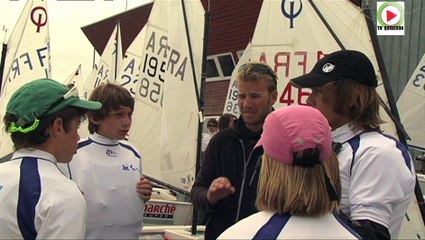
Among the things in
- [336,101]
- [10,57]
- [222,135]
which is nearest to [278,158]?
[336,101]

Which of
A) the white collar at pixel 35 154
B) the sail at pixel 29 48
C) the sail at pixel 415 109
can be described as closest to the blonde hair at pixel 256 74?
the white collar at pixel 35 154

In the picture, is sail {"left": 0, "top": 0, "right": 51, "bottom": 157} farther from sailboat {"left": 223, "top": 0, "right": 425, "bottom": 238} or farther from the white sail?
sailboat {"left": 223, "top": 0, "right": 425, "bottom": 238}

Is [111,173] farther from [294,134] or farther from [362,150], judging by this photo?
[294,134]

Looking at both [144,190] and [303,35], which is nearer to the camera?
[144,190]

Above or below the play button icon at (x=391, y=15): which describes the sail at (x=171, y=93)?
below

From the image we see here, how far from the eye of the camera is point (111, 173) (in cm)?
262

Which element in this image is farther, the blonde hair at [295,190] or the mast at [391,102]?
the mast at [391,102]

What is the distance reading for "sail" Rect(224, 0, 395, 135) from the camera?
5.02 m

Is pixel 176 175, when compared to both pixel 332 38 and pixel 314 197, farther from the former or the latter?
pixel 314 197

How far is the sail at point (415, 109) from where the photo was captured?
857 centimetres

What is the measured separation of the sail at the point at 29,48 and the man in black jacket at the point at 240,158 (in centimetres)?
758

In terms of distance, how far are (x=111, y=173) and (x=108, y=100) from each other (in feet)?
1.19

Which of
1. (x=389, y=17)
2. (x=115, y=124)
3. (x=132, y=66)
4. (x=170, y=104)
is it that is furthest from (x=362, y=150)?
(x=389, y=17)

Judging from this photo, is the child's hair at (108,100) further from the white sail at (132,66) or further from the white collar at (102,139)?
the white sail at (132,66)
